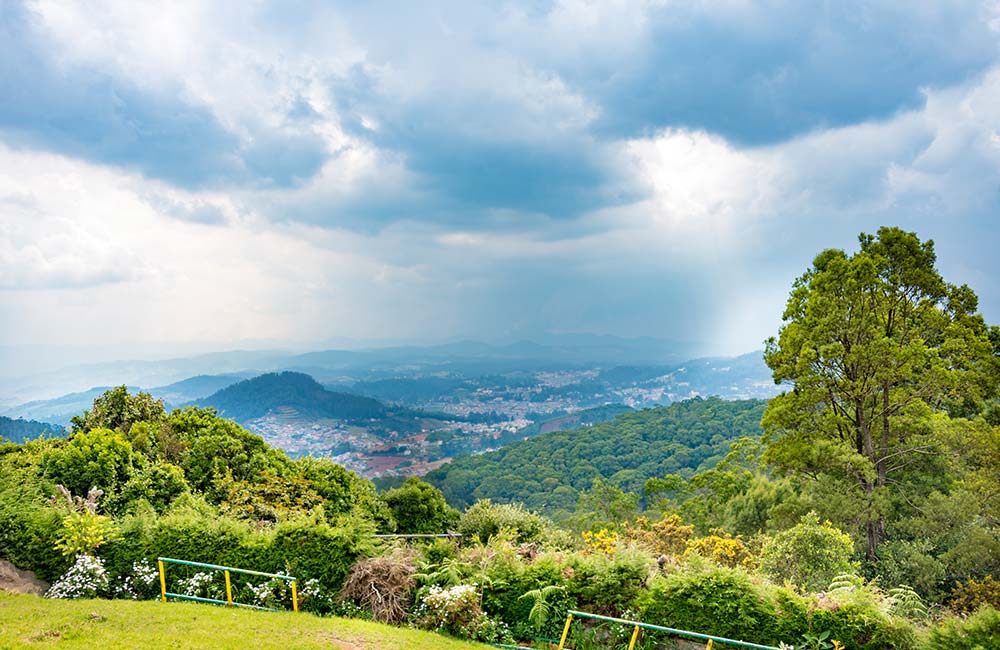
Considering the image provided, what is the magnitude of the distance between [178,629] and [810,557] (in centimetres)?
1342

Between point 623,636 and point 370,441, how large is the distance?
470ft

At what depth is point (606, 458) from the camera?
8444cm

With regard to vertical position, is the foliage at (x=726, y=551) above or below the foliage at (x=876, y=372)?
below

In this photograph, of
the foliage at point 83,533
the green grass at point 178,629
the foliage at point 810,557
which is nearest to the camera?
the green grass at point 178,629

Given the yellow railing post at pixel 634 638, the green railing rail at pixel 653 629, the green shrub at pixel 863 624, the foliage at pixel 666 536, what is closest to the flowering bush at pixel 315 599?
the green railing rail at pixel 653 629

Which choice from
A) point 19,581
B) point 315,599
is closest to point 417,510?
point 315,599

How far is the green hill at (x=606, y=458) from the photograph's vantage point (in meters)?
74.4

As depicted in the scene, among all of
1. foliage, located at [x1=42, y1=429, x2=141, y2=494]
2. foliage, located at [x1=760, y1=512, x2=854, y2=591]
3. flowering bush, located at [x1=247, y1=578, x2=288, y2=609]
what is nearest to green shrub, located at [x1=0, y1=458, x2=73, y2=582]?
foliage, located at [x1=42, y1=429, x2=141, y2=494]

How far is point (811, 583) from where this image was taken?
499 inches

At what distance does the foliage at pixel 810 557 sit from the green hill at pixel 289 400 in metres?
168

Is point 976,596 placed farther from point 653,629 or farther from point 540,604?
point 540,604

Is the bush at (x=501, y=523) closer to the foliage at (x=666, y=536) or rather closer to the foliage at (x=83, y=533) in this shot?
the foliage at (x=666, y=536)

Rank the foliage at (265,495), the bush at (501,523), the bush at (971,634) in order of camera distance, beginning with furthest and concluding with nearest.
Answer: the bush at (501,523)
the foliage at (265,495)
the bush at (971,634)

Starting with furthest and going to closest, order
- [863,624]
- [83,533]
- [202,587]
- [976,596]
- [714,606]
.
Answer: [976,596] → [83,533] → [202,587] → [714,606] → [863,624]
